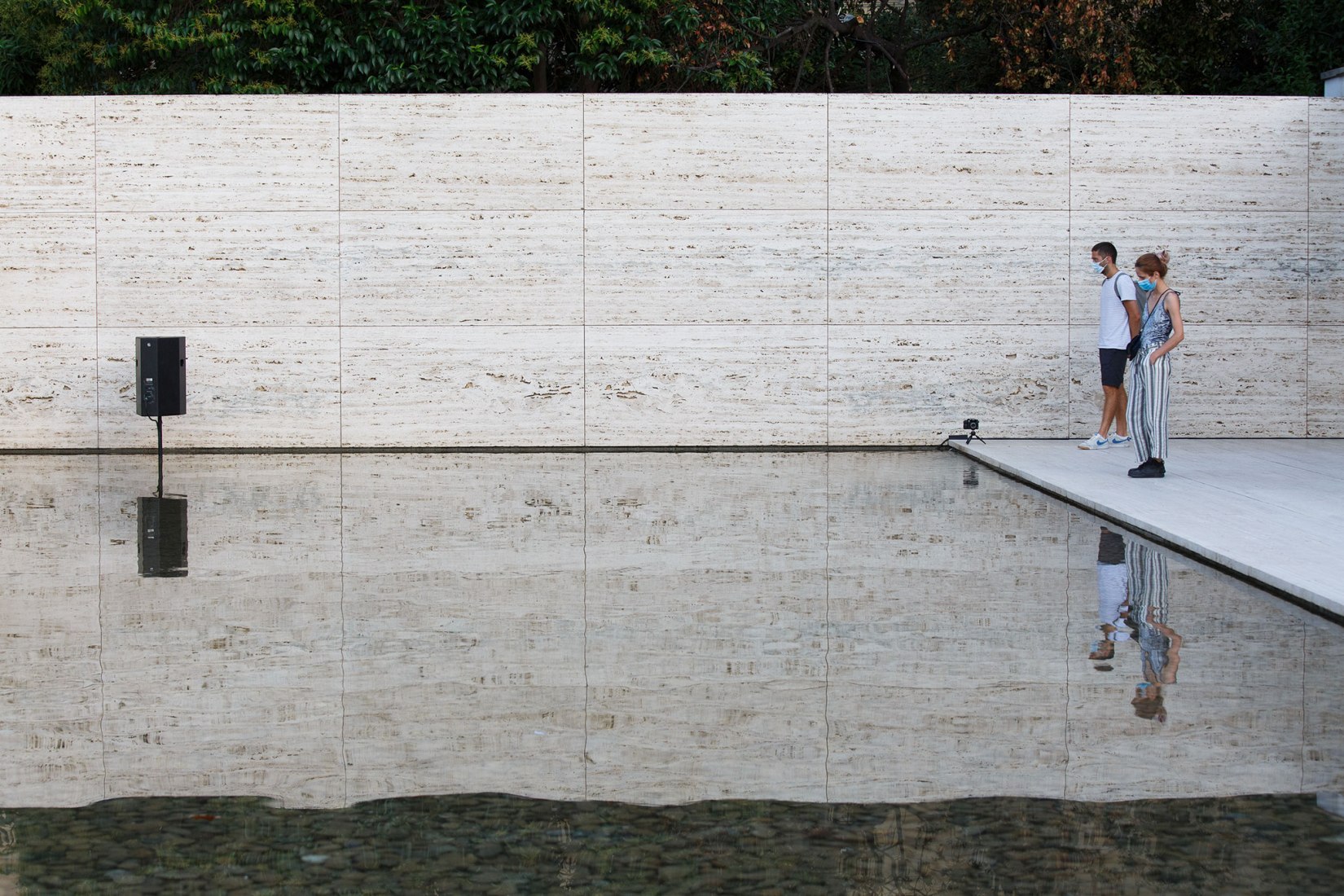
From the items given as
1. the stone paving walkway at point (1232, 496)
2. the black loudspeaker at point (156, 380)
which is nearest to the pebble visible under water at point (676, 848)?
the stone paving walkway at point (1232, 496)

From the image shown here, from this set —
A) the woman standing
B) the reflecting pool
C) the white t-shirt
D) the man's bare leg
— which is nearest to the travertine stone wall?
the man's bare leg

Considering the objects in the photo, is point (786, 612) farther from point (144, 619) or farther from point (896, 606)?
point (144, 619)

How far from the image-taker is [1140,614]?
6.62 metres

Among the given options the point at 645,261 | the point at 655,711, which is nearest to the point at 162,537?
the point at 655,711

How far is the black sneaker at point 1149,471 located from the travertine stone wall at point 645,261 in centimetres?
378

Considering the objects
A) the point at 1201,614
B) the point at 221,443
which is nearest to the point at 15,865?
the point at 1201,614

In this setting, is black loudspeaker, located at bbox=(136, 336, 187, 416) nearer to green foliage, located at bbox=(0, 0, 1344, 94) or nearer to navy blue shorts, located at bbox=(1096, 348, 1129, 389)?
green foliage, located at bbox=(0, 0, 1344, 94)

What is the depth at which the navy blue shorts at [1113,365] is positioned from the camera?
1360cm

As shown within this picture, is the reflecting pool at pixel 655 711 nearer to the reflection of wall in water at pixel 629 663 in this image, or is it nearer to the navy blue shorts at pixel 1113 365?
the reflection of wall in water at pixel 629 663

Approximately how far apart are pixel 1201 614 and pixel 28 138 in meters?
11.8

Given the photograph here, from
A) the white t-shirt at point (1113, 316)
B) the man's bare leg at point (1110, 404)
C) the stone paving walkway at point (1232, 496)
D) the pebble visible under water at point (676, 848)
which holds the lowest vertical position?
the pebble visible under water at point (676, 848)

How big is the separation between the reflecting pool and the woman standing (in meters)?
2.11

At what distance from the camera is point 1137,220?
15.0 m

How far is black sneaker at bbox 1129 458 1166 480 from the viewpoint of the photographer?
11391 millimetres
